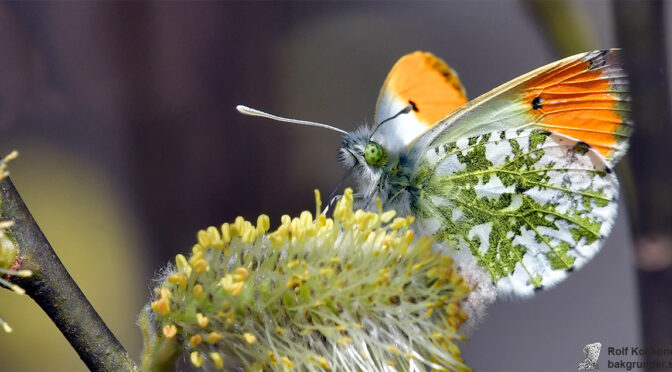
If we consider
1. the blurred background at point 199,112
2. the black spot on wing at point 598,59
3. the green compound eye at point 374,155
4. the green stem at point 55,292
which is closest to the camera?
the green stem at point 55,292

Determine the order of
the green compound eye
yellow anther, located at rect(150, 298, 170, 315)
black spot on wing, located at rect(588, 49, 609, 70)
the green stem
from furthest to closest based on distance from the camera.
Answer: the green compound eye
black spot on wing, located at rect(588, 49, 609, 70)
yellow anther, located at rect(150, 298, 170, 315)
the green stem

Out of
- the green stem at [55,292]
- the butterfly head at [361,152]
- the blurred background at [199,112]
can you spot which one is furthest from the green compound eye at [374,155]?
the blurred background at [199,112]

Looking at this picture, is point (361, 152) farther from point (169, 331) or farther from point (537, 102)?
point (169, 331)

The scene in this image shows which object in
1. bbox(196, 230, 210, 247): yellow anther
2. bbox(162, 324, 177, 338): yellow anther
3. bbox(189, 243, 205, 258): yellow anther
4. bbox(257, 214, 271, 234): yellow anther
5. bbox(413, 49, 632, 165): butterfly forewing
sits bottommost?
bbox(162, 324, 177, 338): yellow anther

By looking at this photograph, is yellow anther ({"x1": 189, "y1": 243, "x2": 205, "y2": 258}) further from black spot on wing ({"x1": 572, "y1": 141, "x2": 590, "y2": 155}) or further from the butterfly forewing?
black spot on wing ({"x1": 572, "y1": 141, "x2": 590, "y2": 155})

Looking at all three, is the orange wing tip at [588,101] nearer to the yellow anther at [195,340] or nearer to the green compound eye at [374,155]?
the green compound eye at [374,155]

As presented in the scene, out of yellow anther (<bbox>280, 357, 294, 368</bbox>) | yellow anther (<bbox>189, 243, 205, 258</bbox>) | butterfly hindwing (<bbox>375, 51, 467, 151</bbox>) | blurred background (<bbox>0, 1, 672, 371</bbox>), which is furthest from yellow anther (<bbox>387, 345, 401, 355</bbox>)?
blurred background (<bbox>0, 1, 672, 371</bbox>)
